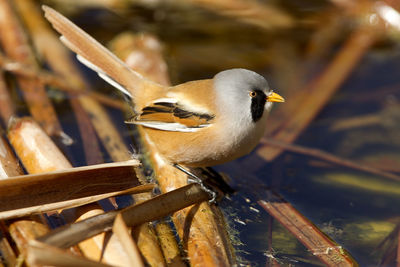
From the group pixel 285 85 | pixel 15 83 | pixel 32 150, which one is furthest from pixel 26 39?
pixel 285 85

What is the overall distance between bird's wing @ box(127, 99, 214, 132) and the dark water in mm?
691

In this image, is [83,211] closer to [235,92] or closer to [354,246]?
[235,92]

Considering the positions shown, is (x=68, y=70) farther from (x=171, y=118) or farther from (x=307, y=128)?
(x=307, y=128)

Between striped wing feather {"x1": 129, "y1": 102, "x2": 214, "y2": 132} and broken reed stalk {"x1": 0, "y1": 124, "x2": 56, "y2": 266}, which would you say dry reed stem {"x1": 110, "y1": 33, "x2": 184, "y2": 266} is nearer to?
striped wing feather {"x1": 129, "y1": 102, "x2": 214, "y2": 132}

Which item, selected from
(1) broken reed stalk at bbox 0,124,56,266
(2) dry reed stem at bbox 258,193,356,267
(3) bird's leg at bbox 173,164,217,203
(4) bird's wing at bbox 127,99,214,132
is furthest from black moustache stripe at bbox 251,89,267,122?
(1) broken reed stalk at bbox 0,124,56,266

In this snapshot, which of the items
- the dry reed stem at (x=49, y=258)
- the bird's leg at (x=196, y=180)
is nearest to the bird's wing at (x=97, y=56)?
the bird's leg at (x=196, y=180)

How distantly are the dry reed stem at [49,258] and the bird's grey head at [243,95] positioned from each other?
177 cm

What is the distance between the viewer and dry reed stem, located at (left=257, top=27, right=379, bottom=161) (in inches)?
194

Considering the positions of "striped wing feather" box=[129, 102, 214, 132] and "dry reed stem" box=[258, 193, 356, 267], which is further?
"striped wing feather" box=[129, 102, 214, 132]

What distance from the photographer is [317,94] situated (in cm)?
541

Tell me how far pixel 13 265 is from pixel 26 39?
3208 millimetres

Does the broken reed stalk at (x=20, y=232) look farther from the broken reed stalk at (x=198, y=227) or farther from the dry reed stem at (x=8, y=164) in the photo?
the broken reed stalk at (x=198, y=227)

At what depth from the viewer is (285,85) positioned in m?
5.62

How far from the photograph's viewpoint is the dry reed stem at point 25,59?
4695mm
